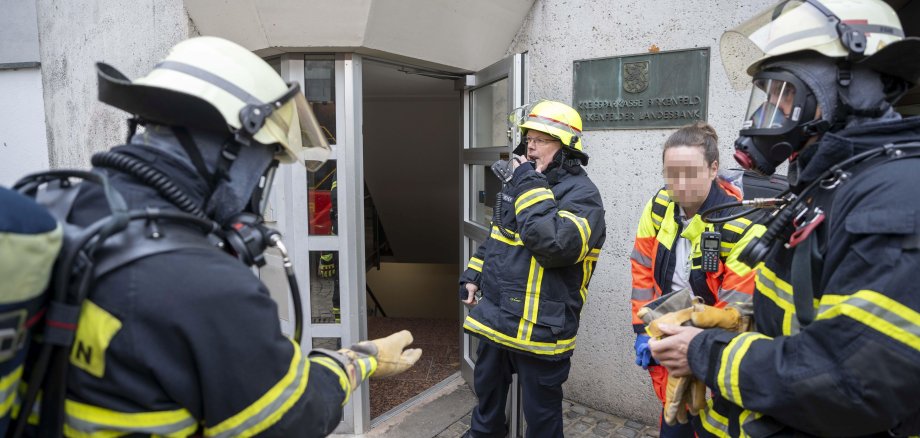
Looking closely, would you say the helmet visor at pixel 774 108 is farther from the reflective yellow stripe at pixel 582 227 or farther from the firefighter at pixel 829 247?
the reflective yellow stripe at pixel 582 227

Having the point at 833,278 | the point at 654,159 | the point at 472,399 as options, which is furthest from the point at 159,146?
the point at 472,399

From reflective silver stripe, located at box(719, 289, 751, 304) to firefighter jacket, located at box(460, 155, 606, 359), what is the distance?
0.75 metres

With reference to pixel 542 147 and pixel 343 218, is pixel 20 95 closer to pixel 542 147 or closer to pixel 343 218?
pixel 343 218

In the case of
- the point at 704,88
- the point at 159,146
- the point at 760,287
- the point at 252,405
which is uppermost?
the point at 704,88

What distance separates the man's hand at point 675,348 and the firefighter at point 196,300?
Answer: 0.95m

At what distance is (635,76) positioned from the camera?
355 centimetres

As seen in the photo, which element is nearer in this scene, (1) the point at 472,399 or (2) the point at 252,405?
(2) the point at 252,405

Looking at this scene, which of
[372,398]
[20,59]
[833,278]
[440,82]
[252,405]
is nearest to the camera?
[252,405]

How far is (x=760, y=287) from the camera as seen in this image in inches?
64.8

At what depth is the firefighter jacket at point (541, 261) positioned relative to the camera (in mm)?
2738

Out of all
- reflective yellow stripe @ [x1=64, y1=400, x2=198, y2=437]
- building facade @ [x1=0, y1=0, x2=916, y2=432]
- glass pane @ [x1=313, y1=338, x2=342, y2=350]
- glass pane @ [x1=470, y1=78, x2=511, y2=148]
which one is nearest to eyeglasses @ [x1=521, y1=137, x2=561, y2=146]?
building facade @ [x1=0, y1=0, x2=916, y2=432]

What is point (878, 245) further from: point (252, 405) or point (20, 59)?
point (20, 59)

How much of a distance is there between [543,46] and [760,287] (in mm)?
2711

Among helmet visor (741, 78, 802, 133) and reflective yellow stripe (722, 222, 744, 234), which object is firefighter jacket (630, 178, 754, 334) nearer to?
reflective yellow stripe (722, 222, 744, 234)
